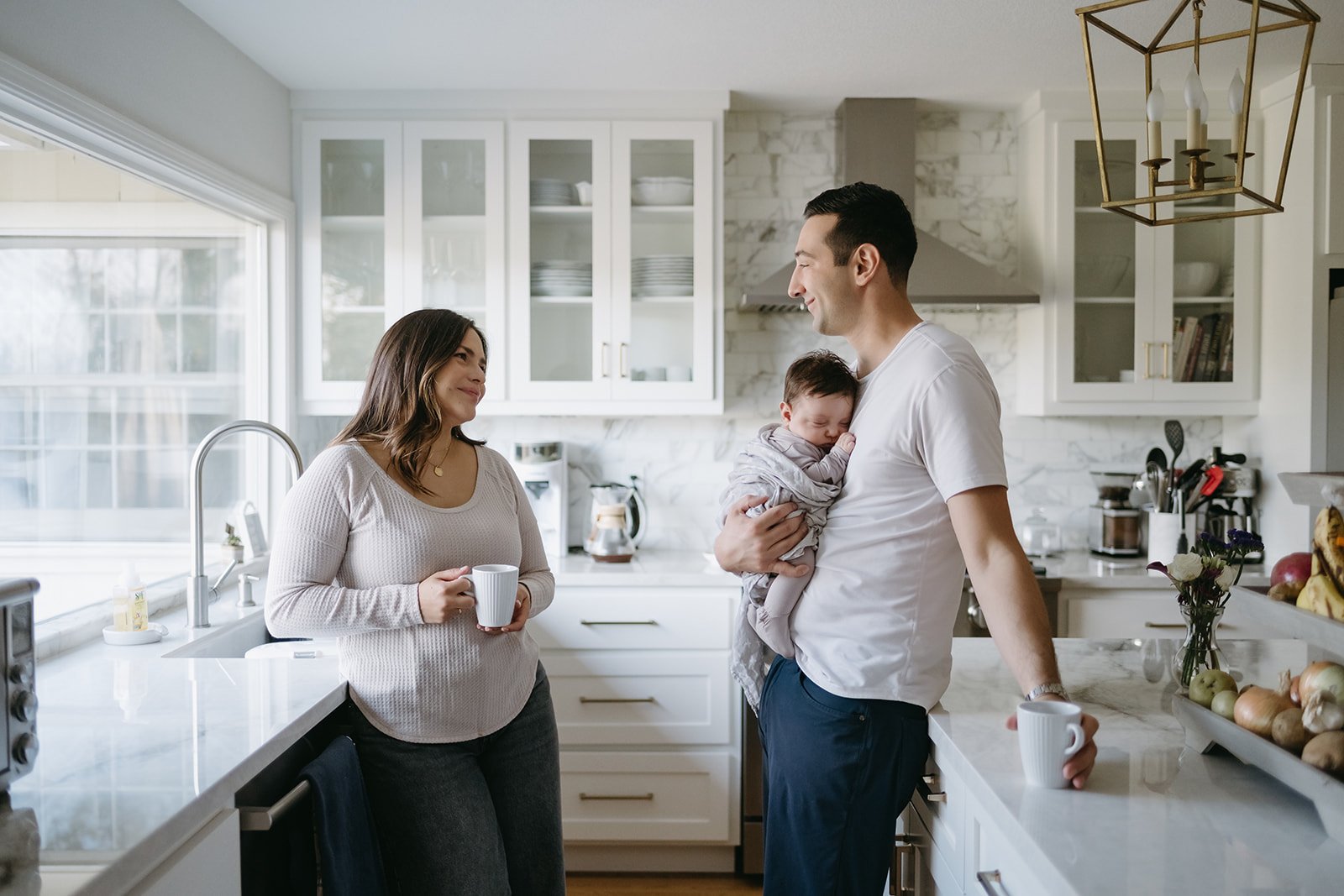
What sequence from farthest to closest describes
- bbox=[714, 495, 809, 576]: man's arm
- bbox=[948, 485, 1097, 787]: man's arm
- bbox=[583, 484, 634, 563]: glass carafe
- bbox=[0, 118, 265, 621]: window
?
bbox=[583, 484, 634, 563]: glass carafe → bbox=[0, 118, 265, 621]: window → bbox=[714, 495, 809, 576]: man's arm → bbox=[948, 485, 1097, 787]: man's arm

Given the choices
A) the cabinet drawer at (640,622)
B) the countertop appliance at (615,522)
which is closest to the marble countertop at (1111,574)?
the cabinet drawer at (640,622)

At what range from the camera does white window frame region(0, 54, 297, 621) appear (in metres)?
2.05

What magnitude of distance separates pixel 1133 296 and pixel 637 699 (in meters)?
2.16

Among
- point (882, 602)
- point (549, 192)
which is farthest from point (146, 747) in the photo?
point (549, 192)

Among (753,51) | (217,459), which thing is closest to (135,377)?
(217,459)

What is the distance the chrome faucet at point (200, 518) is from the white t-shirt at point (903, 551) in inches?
55.1

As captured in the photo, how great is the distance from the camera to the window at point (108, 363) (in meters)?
2.24

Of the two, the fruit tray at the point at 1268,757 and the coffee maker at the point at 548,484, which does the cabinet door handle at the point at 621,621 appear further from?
the fruit tray at the point at 1268,757

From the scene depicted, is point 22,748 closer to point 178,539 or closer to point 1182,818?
point 1182,818

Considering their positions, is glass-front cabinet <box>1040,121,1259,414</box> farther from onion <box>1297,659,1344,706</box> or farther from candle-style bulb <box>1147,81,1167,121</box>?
onion <box>1297,659,1344,706</box>

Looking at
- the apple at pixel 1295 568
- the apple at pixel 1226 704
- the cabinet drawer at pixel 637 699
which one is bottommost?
the cabinet drawer at pixel 637 699

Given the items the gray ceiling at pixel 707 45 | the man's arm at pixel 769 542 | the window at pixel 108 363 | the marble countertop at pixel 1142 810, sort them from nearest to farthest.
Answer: the marble countertop at pixel 1142 810, the man's arm at pixel 769 542, the window at pixel 108 363, the gray ceiling at pixel 707 45

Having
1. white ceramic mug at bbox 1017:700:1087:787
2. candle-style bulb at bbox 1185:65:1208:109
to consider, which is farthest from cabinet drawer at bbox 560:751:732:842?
candle-style bulb at bbox 1185:65:1208:109

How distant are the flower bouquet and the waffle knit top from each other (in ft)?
3.74
